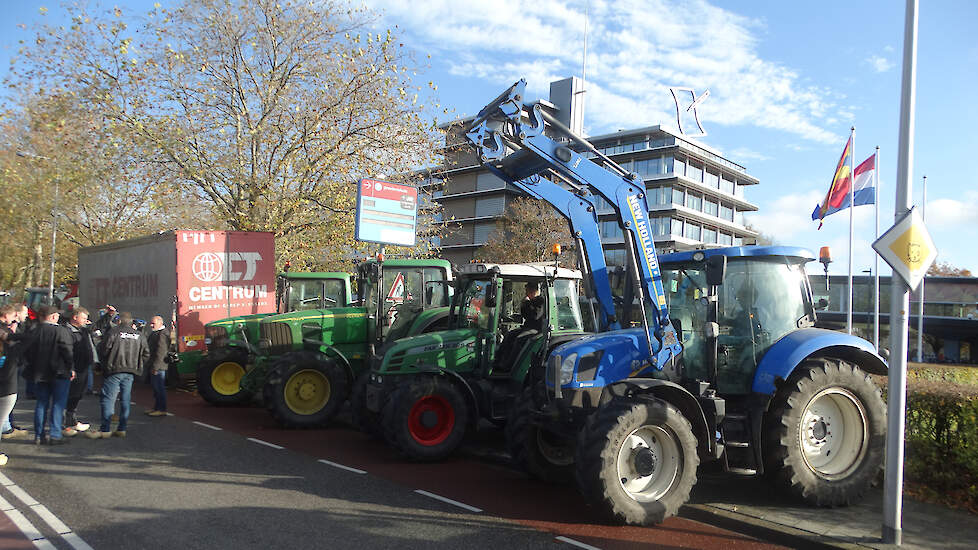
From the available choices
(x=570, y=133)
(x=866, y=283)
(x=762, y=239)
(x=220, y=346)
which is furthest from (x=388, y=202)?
(x=762, y=239)

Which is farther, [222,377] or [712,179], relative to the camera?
[712,179]

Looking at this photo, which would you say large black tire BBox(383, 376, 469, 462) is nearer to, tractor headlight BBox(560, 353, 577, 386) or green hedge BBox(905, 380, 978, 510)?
tractor headlight BBox(560, 353, 577, 386)

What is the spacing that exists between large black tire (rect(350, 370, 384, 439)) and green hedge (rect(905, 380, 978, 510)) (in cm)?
619

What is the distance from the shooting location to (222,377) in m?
12.0

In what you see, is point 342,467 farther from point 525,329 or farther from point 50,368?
point 50,368

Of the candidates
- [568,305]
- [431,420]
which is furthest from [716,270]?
[431,420]

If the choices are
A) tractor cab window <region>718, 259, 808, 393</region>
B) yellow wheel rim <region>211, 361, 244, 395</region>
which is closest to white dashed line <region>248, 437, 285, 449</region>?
yellow wheel rim <region>211, 361, 244, 395</region>

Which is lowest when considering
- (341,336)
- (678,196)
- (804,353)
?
(341,336)

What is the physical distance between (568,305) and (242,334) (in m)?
7.05

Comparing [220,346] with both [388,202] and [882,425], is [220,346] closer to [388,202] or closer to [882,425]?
[388,202]

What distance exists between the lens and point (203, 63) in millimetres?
16766

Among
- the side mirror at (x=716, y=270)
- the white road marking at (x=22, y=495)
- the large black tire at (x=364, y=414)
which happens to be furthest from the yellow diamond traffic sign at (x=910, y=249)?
the white road marking at (x=22, y=495)

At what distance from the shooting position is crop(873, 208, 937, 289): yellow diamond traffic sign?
480 cm

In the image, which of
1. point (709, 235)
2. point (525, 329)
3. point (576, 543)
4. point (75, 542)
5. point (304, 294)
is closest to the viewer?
point (75, 542)
